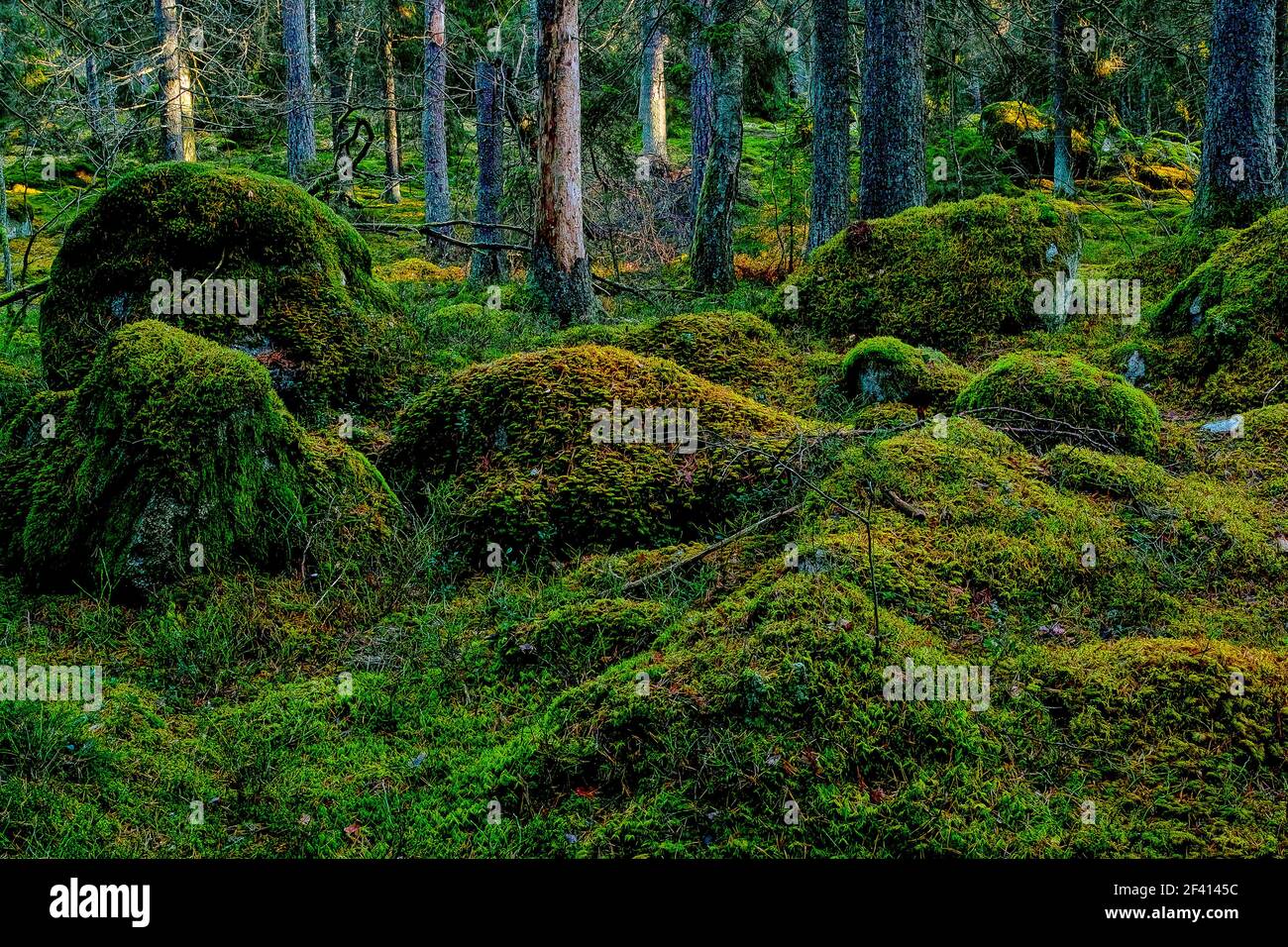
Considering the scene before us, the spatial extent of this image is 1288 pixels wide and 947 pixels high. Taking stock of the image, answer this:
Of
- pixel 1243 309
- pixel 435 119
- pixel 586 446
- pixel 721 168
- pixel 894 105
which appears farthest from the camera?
pixel 435 119

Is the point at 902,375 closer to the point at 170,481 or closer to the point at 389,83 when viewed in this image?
the point at 170,481

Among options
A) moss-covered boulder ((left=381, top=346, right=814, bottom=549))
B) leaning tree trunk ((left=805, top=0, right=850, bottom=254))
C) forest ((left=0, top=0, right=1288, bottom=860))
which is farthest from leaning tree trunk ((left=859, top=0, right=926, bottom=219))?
moss-covered boulder ((left=381, top=346, right=814, bottom=549))

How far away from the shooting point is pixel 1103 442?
18.2 ft

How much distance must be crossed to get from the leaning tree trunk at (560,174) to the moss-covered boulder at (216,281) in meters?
3.56

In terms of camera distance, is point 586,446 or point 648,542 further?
point 586,446

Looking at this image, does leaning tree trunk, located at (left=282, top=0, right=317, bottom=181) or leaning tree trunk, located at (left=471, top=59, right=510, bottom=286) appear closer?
leaning tree trunk, located at (left=471, top=59, right=510, bottom=286)

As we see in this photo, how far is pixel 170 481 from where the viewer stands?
15.3 ft

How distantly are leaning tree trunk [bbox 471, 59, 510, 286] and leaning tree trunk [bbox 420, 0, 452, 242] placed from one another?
168 centimetres

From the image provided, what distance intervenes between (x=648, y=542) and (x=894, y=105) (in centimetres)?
764

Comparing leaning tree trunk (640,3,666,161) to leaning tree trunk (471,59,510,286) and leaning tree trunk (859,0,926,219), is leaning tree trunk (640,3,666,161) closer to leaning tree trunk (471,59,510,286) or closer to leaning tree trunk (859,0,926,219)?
leaning tree trunk (471,59,510,286)

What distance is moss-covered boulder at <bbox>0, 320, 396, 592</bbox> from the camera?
463cm

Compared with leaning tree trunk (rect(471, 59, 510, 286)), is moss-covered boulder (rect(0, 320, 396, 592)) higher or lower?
lower

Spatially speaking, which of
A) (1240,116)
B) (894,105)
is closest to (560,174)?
(894,105)

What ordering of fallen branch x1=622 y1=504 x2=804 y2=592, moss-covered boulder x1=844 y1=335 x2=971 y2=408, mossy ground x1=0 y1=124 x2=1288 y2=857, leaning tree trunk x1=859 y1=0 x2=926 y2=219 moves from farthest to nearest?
leaning tree trunk x1=859 y1=0 x2=926 y2=219
moss-covered boulder x1=844 y1=335 x2=971 y2=408
fallen branch x1=622 y1=504 x2=804 y2=592
mossy ground x1=0 y1=124 x2=1288 y2=857
